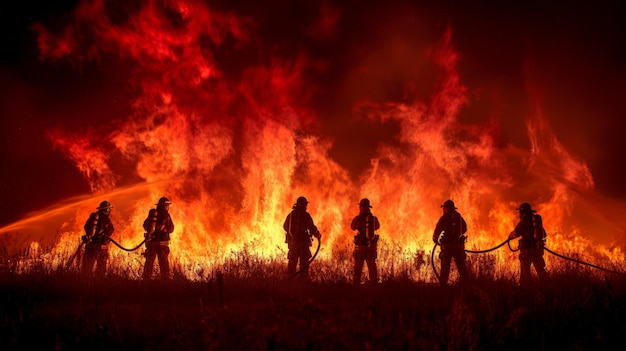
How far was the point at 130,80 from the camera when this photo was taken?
19.2 meters

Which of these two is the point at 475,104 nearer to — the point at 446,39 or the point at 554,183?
the point at 446,39

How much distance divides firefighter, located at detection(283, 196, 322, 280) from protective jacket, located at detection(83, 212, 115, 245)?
Answer: 16.1 feet

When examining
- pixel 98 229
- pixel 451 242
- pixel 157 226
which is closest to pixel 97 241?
pixel 98 229

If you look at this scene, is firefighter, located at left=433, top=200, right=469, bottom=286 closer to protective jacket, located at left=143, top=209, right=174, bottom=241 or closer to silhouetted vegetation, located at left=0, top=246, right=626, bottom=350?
silhouetted vegetation, located at left=0, top=246, right=626, bottom=350

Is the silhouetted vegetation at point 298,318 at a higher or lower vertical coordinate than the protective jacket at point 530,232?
lower

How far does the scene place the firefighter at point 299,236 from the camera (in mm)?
11031

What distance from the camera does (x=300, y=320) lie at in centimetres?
442

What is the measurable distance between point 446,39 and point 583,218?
33.9 ft

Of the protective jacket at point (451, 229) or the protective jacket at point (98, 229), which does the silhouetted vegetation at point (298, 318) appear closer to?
the protective jacket at point (451, 229)

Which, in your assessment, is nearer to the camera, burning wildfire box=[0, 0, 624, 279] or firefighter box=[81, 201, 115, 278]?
firefighter box=[81, 201, 115, 278]

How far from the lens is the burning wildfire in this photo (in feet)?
56.4

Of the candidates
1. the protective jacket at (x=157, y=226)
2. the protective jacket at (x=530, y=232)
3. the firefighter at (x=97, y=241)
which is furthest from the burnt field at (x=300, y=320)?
the protective jacket at (x=157, y=226)

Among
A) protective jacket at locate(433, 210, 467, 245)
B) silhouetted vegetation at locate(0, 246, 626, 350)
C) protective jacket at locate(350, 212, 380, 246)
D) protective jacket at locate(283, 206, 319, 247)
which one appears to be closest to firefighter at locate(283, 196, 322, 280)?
protective jacket at locate(283, 206, 319, 247)

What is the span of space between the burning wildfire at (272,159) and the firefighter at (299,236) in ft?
16.0
